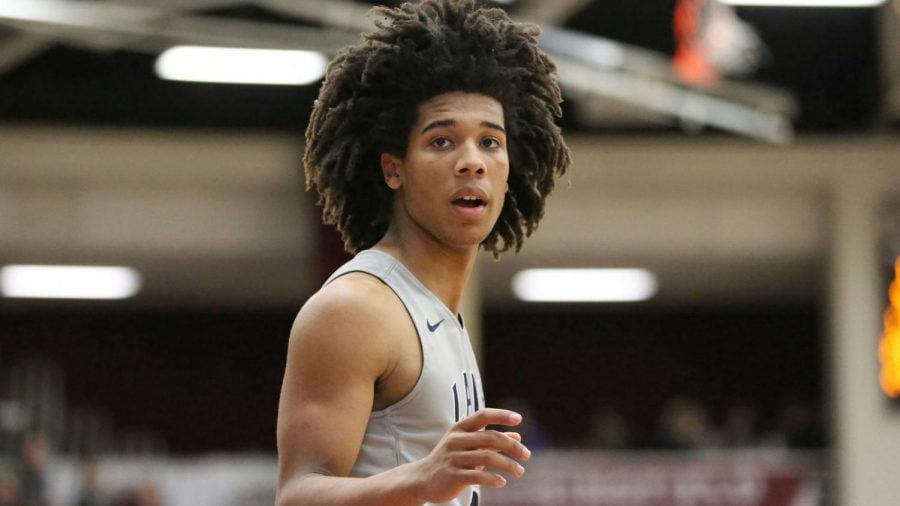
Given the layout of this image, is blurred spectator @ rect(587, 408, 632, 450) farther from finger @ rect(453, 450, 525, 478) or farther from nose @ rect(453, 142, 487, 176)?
finger @ rect(453, 450, 525, 478)

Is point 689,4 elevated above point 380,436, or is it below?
above

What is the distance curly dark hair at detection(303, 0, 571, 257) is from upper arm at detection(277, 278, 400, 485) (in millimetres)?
462

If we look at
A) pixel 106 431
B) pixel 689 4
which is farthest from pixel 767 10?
pixel 106 431

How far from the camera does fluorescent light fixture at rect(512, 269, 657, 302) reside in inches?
692

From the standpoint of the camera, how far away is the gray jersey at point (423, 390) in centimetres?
280

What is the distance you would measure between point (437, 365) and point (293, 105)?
40.4 feet

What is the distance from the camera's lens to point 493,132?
10.00 ft

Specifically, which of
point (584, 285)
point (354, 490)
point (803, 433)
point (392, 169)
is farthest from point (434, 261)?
point (584, 285)

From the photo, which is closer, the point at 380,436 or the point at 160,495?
the point at 380,436

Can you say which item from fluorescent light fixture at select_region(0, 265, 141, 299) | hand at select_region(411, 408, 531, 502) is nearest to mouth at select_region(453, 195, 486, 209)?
hand at select_region(411, 408, 531, 502)

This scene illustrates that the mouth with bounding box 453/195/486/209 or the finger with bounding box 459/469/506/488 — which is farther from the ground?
the mouth with bounding box 453/195/486/209

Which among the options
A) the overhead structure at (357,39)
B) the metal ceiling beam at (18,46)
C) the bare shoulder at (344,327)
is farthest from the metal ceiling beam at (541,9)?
the bare shoulder at (344,327)

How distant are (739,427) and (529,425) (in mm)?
3996

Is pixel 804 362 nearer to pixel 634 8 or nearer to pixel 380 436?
pixel 634 8
